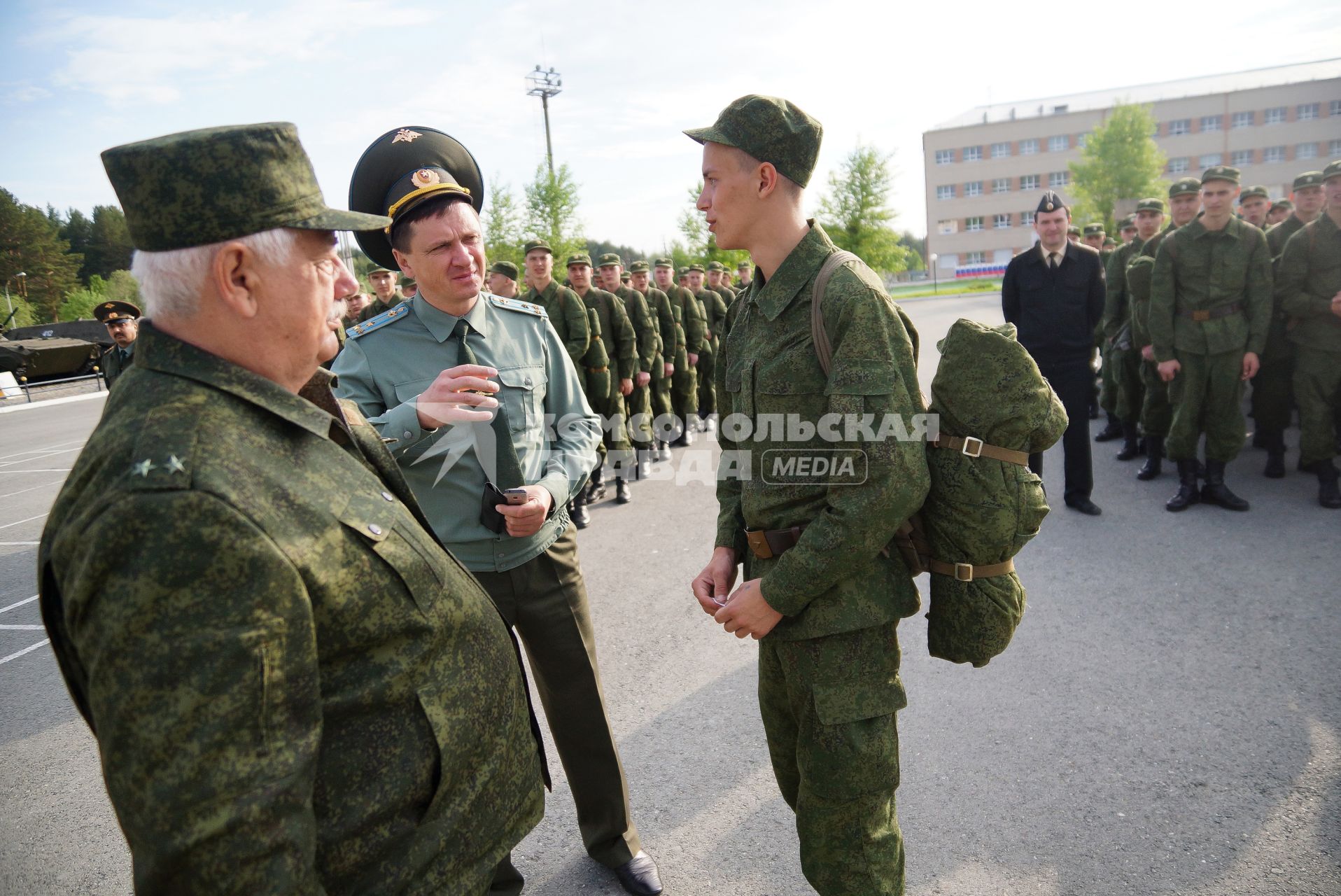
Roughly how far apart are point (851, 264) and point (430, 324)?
51.5 inches

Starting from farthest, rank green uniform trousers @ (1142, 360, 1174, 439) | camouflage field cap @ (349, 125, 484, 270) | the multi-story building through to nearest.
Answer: the multi-story building < green uniform trousers @ (1142, 360, 1174, 439) < camouflage field cap @ (349, 125, 484, 270)

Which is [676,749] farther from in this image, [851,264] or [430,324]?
[851,264]

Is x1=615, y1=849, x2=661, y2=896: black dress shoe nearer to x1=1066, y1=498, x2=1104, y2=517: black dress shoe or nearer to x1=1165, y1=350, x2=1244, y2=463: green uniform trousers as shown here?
x1=1066, y1=498, x2=1104, y2=517: black dress shoe

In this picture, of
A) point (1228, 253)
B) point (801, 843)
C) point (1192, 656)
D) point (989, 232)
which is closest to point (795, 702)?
point (801, 843)

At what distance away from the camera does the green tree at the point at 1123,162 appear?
44188 millimetres

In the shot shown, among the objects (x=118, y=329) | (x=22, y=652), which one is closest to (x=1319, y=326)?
(x=22, y=652)

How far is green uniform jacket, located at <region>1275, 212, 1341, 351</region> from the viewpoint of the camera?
5.79m

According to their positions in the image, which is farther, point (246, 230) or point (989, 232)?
point (989, 232)

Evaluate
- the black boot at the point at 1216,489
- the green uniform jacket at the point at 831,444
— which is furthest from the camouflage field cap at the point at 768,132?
the black boot at the point at 1216,489

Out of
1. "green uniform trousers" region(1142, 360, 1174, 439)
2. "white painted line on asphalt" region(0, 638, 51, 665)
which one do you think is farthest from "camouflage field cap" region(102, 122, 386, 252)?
"green uniform trousers" region(1142, 360, 1174, 439)

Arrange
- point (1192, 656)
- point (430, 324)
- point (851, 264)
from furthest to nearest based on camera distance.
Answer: point (1192, 656) → point (430, 324) → point (851, 264)

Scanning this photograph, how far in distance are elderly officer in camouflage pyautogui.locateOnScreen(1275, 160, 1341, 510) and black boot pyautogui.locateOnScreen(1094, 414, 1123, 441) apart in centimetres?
251

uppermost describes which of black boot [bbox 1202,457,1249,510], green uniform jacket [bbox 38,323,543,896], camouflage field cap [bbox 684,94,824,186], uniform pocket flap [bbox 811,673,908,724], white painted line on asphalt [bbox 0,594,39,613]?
camouflage field cap [bbox 684,94,824,186]

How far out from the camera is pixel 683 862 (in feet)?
8.82
